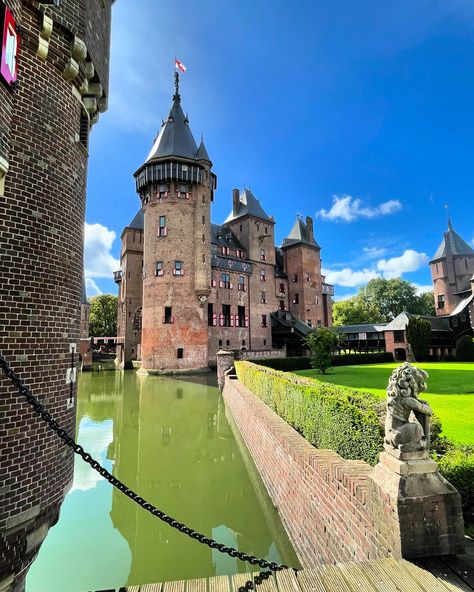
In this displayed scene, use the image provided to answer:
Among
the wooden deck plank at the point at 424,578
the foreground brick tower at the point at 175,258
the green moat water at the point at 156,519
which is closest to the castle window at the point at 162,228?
the foreground brick tower at the point at 175,258

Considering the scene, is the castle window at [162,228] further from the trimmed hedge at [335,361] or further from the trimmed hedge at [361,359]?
the trimmed hedge at [361,359]

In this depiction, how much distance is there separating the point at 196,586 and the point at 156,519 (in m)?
4.37

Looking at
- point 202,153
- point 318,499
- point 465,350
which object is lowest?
point 318,499

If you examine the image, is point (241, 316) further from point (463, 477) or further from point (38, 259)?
point (463, 477)

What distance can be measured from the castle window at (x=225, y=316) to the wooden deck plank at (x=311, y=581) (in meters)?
35.6

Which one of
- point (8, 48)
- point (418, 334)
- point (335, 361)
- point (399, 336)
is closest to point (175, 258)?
point (335, 361)

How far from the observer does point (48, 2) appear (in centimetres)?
503

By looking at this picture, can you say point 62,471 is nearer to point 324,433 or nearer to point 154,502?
point 154,502

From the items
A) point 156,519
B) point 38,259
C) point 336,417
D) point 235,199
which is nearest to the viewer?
point 38,259

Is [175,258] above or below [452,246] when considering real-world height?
below

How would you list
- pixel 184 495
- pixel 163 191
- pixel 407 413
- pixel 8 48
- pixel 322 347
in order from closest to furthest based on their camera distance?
1. pixel 407 413
2. pixel 8 48
3. pixel 184 495
4. pixel 322 347
5. pixel 163 191

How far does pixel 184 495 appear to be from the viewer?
7.34 metres

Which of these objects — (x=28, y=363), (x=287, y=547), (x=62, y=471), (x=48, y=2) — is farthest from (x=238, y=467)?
(x=48, y=2)

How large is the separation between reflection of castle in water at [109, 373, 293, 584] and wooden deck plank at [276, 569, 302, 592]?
2606mm
